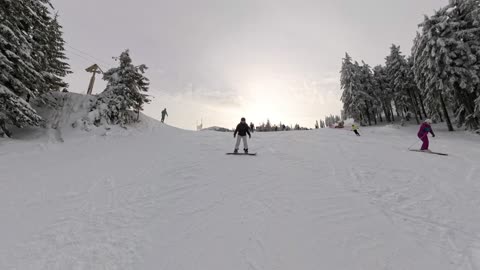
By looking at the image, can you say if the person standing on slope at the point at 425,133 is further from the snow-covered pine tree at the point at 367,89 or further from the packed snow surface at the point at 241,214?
the snow-covered pine tree at the point at 367,89

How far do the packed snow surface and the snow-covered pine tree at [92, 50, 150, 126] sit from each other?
377 inches

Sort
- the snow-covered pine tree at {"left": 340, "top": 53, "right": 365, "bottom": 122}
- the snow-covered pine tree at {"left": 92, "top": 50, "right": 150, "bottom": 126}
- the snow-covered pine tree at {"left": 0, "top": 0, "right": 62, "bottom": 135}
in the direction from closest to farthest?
1. the snow-covered pine tree at {"left": 0, "top": 0, "right": 62, "bottom": 135}
2. the snow-covered pine tree at {"left": 92, "top": 50, "right": 150, "bottom": 126}
3. the snow-covered pine tree at {"left": 340, "top": 53, "right": 365, "bottom": 122}

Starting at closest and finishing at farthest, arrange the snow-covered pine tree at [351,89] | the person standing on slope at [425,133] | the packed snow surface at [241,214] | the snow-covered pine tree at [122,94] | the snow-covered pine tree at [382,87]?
the packed snow surface at [241,214], the person standing on slope at [425,133], the snow-covered pine tree at [122,94], the snow-covered pine tree at [351,89], the snow-covered pine tree at [382,87]

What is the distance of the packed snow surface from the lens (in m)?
4.05

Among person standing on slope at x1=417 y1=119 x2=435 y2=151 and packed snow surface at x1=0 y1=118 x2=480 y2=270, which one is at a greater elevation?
person standing on slope at x1=417 y1=119 x2=435 y2=151

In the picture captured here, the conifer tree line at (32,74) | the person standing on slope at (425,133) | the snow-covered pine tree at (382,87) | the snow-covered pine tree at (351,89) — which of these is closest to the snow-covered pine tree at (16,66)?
the conifer tree line at (32,74)

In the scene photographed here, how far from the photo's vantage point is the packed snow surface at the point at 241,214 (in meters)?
4.05

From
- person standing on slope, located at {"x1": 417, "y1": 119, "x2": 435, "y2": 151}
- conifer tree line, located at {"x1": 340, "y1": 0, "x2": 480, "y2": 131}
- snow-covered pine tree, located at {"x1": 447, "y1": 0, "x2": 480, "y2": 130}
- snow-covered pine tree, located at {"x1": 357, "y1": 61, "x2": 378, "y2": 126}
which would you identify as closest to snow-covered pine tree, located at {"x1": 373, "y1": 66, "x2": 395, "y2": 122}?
snow-covered pine tree, located at {"x1": 357, "y1": 61, "x2": 378, "y2": 126}

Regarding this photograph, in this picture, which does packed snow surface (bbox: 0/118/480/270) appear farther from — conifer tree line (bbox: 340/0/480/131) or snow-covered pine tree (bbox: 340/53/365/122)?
snow-covered pine tree (bbox: 340/53/365/122)

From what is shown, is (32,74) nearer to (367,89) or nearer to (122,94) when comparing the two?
(122,94)

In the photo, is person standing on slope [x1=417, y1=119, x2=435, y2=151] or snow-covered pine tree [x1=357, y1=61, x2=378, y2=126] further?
snow-covered pine tree [x1=357, y1=61, x2=378, y2=126]

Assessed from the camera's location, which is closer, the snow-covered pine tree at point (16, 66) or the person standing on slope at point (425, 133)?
the snow-covered pine tree at point (16, 66)

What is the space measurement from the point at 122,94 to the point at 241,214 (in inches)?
756

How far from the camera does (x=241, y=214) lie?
5535 millimetres
